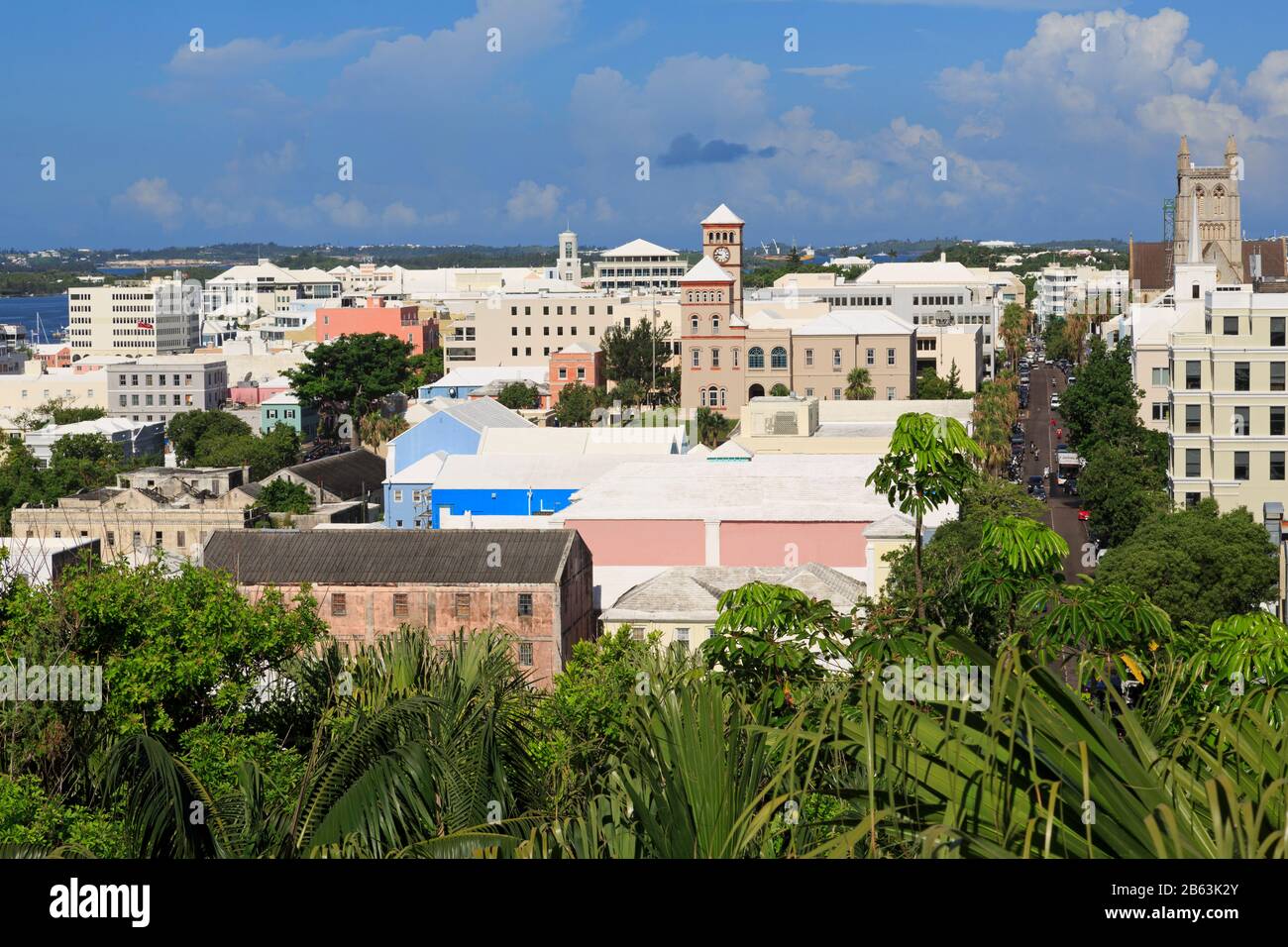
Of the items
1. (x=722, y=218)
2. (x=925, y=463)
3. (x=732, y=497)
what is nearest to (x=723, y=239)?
(x=722, y=218)

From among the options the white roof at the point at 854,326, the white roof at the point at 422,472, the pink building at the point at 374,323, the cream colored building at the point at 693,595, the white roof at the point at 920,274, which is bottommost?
the cream colored building at the point at 693,595

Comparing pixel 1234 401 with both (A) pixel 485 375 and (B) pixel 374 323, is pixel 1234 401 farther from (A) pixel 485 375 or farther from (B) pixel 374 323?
(B) pixel 374 323

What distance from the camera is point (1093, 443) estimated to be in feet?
→ 186

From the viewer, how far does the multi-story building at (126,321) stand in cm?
16588

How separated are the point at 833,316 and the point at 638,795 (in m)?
85.8

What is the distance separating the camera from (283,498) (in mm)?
54719

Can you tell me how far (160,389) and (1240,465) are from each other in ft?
248

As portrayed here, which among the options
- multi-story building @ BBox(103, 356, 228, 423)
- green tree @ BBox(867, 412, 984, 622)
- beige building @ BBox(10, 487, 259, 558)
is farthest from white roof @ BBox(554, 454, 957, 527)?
multi-story building @ BBox(103, 356, 228, 423)

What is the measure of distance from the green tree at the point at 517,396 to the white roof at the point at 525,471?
40126 mm

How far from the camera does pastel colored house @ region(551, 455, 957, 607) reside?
39.3 meters

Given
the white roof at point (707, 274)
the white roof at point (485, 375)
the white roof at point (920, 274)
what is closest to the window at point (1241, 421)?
the white roof at point (707, 274)

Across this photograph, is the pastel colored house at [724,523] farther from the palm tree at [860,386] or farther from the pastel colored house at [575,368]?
the pastel colored house at [575,368]
